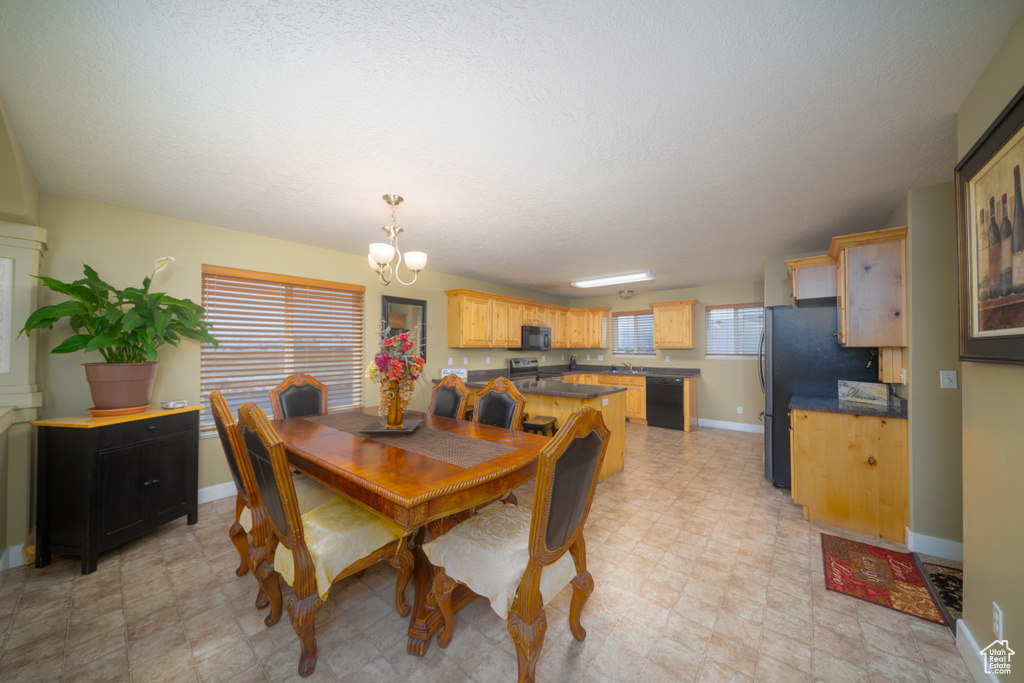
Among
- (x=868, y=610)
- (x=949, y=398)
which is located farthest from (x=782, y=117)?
(x=868, y=610)

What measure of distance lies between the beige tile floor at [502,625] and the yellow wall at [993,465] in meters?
0.42

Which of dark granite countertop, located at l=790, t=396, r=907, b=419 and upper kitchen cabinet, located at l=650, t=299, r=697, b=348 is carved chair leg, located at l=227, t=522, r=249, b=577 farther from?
upper kitchen cabinet, located at l=650, t=299, r=697, b=348

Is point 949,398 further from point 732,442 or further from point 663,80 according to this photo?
point 732,442

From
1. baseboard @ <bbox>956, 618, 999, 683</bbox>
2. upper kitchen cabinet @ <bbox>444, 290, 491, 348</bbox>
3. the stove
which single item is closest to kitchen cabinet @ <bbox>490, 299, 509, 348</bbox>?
upper kitchen cabinet @ <bbox>444, 290, 491, 348</bbox>

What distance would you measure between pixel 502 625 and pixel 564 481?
3.37ft

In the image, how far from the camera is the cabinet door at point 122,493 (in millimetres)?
2254

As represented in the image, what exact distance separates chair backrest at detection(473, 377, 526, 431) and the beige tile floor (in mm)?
1021

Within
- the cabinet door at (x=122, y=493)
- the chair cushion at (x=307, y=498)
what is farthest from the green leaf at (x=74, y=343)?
the chair cushion at (x=307, y=498)

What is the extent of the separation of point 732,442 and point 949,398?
3086 mm

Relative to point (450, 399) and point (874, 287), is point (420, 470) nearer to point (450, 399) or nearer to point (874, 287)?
point (450, 399)

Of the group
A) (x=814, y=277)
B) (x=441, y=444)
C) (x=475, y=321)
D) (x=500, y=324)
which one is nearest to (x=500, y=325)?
(x=500, y=324)

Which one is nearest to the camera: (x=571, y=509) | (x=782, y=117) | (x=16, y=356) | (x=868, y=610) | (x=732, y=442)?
(x=571, y=509)

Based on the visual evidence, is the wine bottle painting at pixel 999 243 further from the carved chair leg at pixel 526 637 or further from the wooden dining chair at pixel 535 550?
the carved chair leg at pixel 526 637

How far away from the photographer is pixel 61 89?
1492 mm
